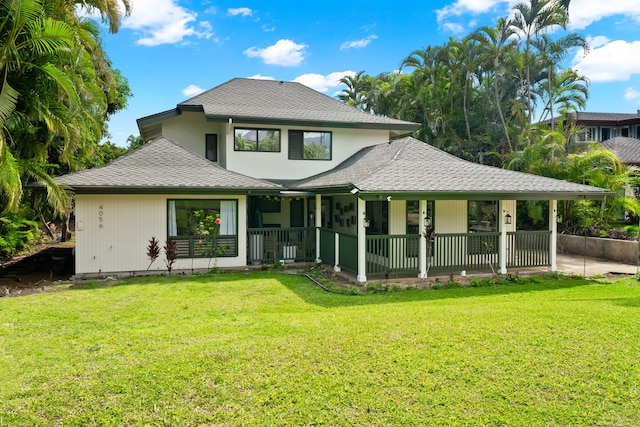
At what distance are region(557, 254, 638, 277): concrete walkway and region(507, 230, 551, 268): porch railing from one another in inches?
36.3

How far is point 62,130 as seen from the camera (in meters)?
13.3

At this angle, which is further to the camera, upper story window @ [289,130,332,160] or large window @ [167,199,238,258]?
upper story window @ [289,130,332,160]

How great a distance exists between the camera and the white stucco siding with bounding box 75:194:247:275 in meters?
12.5

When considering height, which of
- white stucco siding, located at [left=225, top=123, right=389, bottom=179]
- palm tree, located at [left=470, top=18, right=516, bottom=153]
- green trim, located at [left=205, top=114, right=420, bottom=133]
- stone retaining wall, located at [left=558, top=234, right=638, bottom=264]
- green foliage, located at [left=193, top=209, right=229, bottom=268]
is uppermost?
palm tree, located at [left=470, top=18, right=516, bottom=153]

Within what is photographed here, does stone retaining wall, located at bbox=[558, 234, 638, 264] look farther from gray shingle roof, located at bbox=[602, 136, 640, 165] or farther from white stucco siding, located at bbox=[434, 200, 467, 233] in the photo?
gray shingle roof, located at bbox=[602, 136, 640, 165]

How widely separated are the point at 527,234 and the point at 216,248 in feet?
31.5

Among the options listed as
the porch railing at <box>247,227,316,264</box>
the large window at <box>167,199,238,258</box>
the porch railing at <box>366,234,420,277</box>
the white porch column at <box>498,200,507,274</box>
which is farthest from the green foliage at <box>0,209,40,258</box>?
the white porch column at <box>498,200,507,274</box>

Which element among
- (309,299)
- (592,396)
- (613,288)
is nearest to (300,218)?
(309,299)

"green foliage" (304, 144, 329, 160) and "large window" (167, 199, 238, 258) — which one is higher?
"green foliage" (304, 144, 329, 160)

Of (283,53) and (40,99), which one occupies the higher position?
(283,53)

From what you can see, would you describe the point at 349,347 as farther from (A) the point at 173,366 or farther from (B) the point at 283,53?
(B) the point at 283,53

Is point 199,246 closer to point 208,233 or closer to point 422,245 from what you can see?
point 208,233

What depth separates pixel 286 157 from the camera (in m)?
17.2

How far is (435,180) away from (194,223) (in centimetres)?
742
